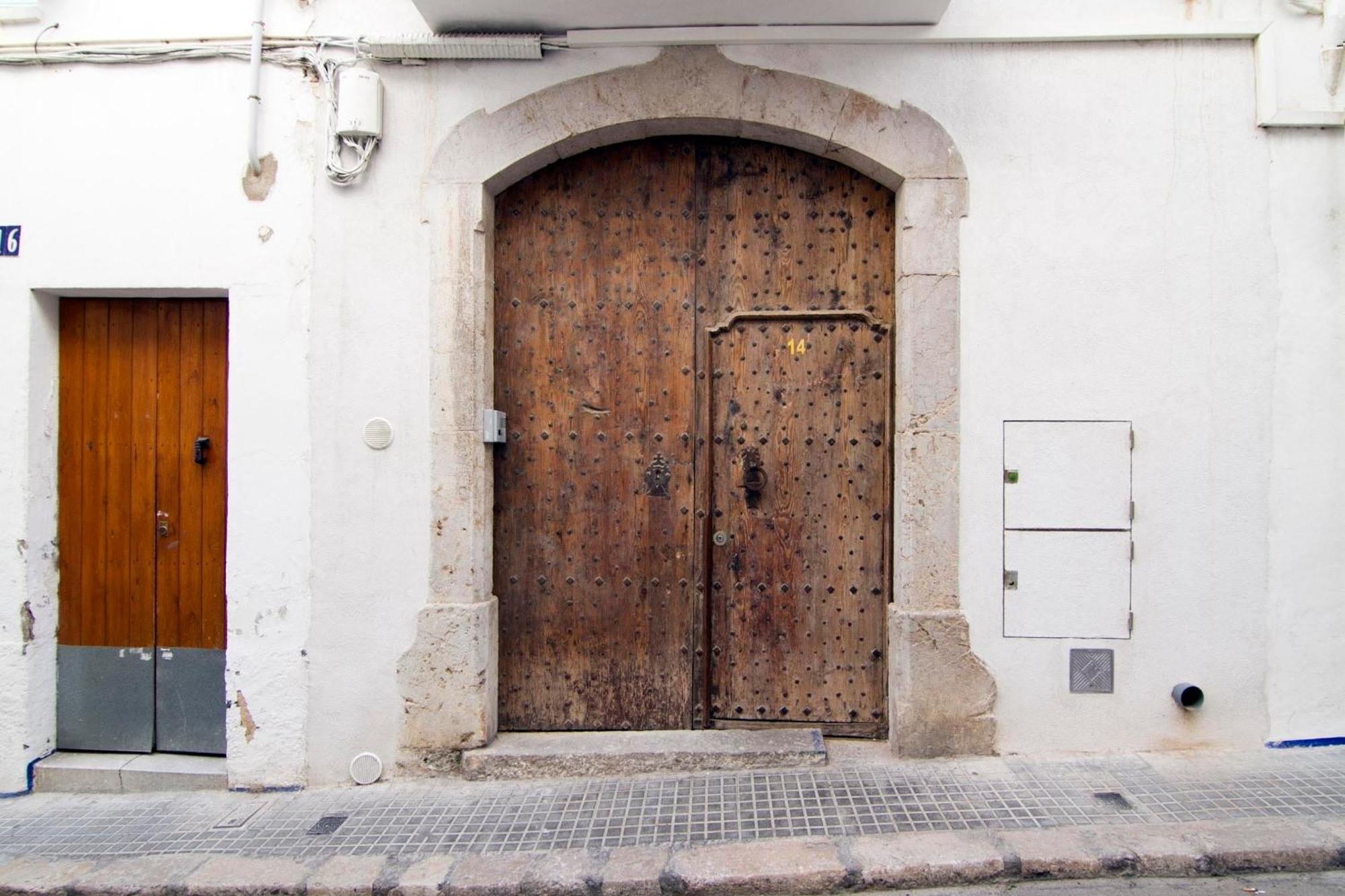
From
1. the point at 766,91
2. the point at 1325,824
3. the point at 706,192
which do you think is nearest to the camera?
the point at 1325,824

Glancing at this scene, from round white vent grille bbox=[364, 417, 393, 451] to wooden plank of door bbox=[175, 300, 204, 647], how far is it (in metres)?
0.94

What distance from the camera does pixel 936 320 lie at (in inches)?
157

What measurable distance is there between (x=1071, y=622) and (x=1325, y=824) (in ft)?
3.84

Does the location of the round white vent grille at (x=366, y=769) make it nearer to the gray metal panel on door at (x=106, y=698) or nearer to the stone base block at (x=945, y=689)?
the gray metal panel on door at (x=106, y=698)

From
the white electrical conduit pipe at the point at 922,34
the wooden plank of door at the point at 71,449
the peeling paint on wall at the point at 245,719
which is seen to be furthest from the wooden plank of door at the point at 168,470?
the white electrical conduit pipe at the point at 922,34

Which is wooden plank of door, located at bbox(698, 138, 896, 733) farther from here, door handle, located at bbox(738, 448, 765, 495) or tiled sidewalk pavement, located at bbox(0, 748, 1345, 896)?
tiled sidewalk pavement, located at bbox(0, 748, 1345, 896)

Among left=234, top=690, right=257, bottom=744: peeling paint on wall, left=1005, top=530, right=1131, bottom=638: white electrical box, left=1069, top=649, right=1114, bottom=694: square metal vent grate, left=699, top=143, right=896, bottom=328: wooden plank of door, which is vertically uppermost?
left=699, top=143, right=896, bottom=328: wooden plank of door

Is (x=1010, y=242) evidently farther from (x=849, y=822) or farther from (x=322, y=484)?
(x=322, y=484)

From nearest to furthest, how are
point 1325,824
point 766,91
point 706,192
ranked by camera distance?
1. point 1325,824
2. point 766,91
3. point 706,192

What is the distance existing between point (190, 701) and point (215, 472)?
46.8 inches

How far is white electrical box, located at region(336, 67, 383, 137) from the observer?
3.96 metres

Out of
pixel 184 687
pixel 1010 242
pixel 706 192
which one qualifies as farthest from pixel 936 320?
pixel 184 687

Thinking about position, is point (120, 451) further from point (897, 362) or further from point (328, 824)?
point (897, 362)

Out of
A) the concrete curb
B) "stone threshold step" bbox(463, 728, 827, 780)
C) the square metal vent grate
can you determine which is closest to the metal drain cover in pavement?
the concrete curb
